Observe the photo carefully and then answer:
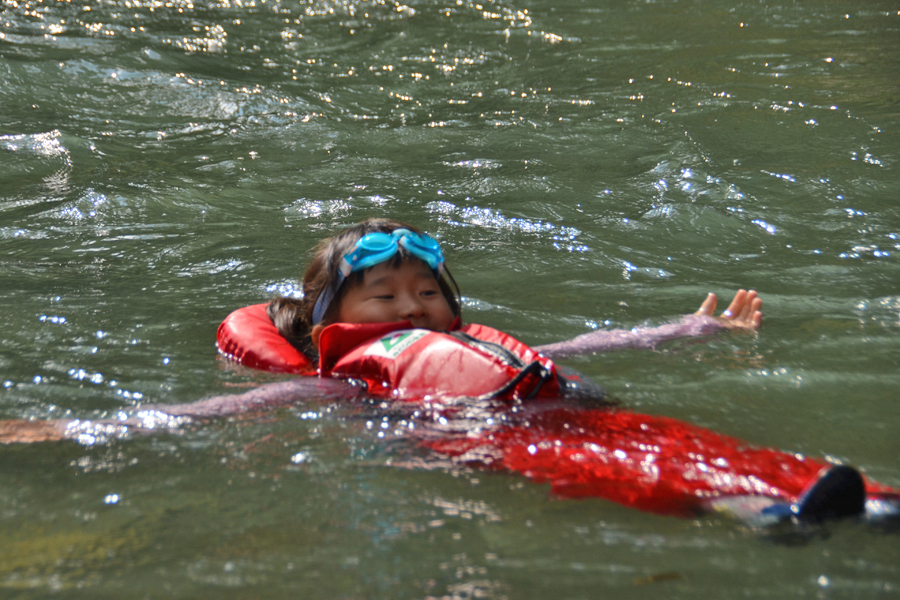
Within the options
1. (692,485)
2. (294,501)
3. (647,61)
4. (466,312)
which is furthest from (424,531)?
(647,61)

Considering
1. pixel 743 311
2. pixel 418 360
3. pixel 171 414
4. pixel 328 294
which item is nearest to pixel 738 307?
pixel 743 311

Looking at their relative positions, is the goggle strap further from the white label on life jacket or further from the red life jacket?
the white label on life jacket

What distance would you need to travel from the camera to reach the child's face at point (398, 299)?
3.48m

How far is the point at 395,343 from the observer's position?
3240 mm

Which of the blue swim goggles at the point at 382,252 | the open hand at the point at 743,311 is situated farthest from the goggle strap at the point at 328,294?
the open hand at the point at 743,311

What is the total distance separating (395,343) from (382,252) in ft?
1.56

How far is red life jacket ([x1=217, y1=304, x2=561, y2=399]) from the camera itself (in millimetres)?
2998

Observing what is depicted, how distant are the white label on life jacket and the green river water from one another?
299 mm

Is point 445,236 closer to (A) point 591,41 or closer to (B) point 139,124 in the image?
(B) point 139,124

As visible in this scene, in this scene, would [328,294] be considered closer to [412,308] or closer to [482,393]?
[412,308]

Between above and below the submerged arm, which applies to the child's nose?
above

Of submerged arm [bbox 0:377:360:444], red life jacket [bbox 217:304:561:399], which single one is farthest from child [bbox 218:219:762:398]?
submerged arm [bbox 0:377:360:444]

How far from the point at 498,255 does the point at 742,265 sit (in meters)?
1.41

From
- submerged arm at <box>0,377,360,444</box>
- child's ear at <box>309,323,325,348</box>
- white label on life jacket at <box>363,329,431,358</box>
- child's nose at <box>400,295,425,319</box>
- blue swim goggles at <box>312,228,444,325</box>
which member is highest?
blue swim goggles at <box>312,228,444,325</box>
